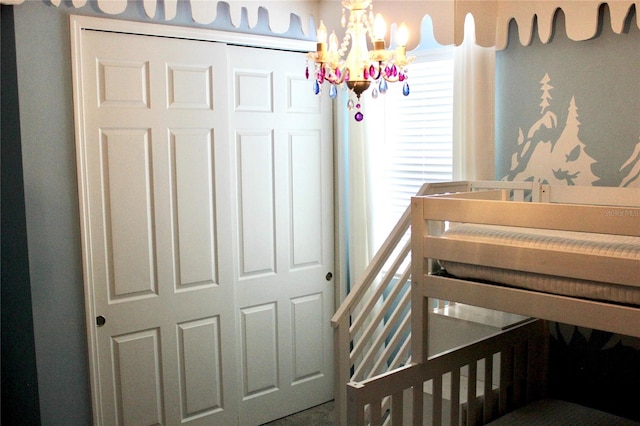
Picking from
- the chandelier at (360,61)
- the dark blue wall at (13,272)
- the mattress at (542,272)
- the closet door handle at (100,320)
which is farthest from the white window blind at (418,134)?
the dark blue wall at (13,272)

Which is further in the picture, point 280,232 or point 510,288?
point 280,232

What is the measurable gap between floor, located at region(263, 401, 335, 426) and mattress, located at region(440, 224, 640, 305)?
181cm

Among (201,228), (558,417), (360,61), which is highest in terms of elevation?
(360,61)

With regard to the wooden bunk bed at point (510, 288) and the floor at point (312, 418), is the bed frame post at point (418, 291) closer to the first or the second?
the wooden bunk bed at point (510, 288)

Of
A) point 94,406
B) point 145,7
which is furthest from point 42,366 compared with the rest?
point 145,7

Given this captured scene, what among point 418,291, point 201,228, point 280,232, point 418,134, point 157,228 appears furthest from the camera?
point 280,232

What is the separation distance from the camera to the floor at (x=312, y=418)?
3.61 m

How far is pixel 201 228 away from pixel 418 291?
1.47 metres

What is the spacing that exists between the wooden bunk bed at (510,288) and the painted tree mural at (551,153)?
0.53ft

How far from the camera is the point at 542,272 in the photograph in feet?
6.13

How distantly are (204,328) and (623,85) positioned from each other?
2.29m

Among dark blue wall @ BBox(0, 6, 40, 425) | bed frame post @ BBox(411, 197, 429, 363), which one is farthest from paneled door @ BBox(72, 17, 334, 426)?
bed frame post @ BBox(411, 197, 429, 363)

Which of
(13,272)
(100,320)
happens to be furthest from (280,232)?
(13,272)

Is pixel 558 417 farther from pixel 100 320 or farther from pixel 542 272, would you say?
pixel 100 320
